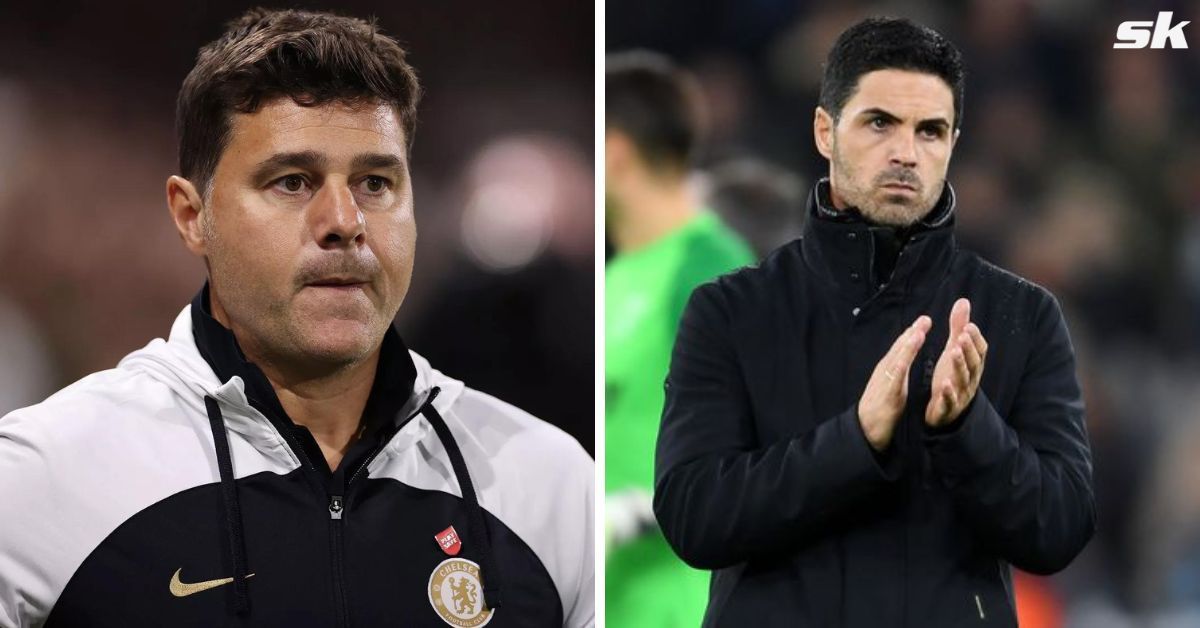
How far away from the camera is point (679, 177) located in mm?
2121

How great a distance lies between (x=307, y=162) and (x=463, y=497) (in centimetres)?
46

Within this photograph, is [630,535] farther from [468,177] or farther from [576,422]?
[468,177]

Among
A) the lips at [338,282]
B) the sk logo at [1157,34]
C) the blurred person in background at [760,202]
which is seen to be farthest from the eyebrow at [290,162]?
the sk logo at [1157,34]

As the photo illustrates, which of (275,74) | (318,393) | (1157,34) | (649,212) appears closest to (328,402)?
(318,393)

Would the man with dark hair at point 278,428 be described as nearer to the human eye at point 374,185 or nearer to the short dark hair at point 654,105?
the human eye at point 374,185

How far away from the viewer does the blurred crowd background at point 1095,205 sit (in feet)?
6.31

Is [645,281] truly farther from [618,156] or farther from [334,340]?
[334,340]

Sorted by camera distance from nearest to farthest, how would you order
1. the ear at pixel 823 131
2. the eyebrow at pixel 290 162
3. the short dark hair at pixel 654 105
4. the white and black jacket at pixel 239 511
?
the white and black jacket at pixel 239 511 < the eyebrow at pixel 290 162 < the ear at pixel 823 131 < the short dark hair at pixel 654 105

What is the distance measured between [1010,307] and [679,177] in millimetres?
526

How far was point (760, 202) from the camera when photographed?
2031 mm

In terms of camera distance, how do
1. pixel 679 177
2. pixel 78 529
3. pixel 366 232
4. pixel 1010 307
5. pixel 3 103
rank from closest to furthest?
pixel 78 529
pixel 366 232
pixel 1010 307
pixel 3 103
pixel 679 177

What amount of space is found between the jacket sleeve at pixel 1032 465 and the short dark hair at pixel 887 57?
0.36 metres

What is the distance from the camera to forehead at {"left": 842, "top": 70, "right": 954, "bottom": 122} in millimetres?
1857

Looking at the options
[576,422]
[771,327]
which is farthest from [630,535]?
[771,327]
